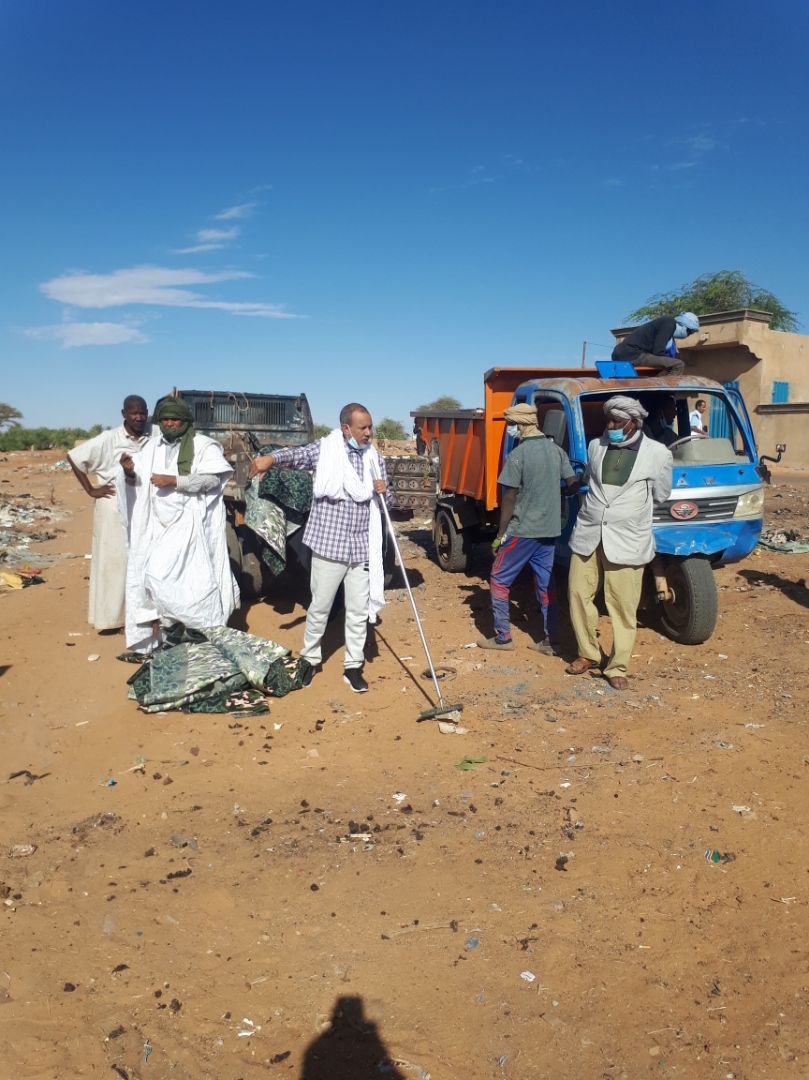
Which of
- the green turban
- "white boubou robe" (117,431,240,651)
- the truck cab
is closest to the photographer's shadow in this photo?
"white boubou robe" (117,431,240,651)

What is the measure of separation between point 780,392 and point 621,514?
2018 cm

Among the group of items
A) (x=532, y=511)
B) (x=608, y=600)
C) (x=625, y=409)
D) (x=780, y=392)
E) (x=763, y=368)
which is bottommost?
(x=608, y=600)

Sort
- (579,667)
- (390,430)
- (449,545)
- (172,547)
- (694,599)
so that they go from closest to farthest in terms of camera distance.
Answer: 1. (172,547)
2. (579,667)
3. (694,599)
4. (449,545)
5. (390,430)

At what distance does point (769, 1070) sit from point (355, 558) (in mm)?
3837

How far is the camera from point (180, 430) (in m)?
5.89

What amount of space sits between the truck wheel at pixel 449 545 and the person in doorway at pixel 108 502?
4.21 metres

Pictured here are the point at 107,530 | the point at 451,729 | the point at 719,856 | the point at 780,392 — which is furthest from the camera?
the point at 780,392

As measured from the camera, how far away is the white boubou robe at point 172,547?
5.92 meters

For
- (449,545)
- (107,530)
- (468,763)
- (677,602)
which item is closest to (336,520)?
(468,763)

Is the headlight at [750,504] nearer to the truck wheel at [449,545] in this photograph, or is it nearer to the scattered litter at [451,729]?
the scattered litter at [451,729]

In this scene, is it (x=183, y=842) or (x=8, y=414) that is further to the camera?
(x=8, y=414)

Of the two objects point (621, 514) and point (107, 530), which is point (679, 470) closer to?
point (621, 514)

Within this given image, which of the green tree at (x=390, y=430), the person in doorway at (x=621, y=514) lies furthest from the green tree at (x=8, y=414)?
the person in doorway at (x=621, y=514)

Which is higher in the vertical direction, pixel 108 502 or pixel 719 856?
pixel 108 502
